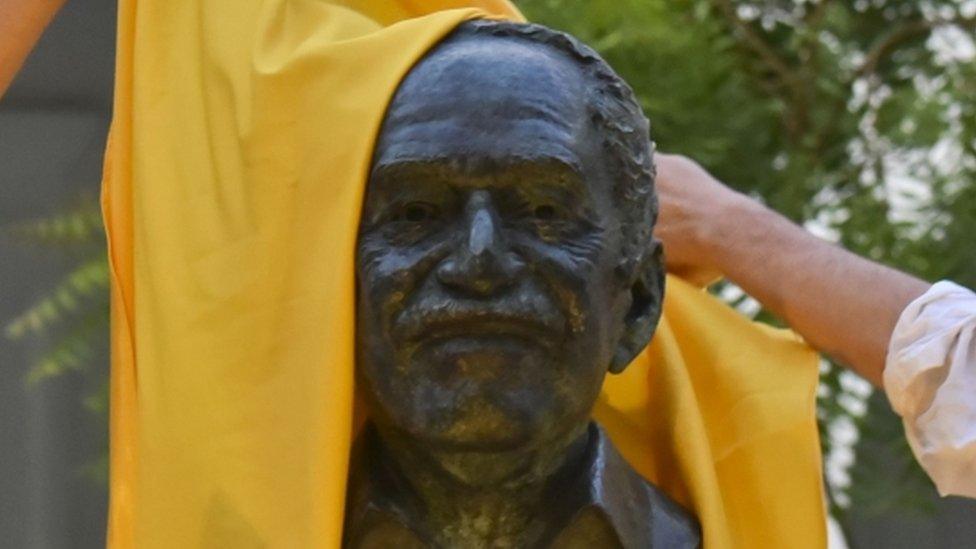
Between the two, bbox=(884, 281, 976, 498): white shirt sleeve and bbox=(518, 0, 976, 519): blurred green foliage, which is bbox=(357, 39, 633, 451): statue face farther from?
bbox=(518, 0, 976, 519): blurred green foliage

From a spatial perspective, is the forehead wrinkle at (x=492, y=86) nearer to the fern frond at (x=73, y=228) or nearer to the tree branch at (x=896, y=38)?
the fern frond at (x=73, y=228)

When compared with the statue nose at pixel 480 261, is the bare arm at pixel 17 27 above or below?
above

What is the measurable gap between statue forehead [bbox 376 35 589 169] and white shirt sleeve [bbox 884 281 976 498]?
1.23ft

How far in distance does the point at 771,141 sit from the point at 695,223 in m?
0.85

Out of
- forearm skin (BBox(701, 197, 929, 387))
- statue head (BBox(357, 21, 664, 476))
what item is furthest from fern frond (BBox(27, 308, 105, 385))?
statue head (BBox(357, 21, 664, 476))

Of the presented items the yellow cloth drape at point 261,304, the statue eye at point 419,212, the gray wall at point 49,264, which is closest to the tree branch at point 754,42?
the gray wall at point 49,264

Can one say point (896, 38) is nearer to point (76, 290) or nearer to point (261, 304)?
point (76, 290)

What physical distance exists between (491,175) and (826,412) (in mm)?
1159

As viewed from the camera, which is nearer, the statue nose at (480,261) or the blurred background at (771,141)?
the statue nose at (480,261)

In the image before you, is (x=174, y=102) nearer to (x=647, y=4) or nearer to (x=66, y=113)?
(x=647, y=4)

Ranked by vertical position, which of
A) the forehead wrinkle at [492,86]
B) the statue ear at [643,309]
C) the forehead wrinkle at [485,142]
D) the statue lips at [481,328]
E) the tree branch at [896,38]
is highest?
the forehead wrinkle at [492,86]

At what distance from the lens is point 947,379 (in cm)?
173

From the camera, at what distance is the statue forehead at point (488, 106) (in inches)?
59.0

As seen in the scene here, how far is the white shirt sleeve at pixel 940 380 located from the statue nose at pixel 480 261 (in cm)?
41
